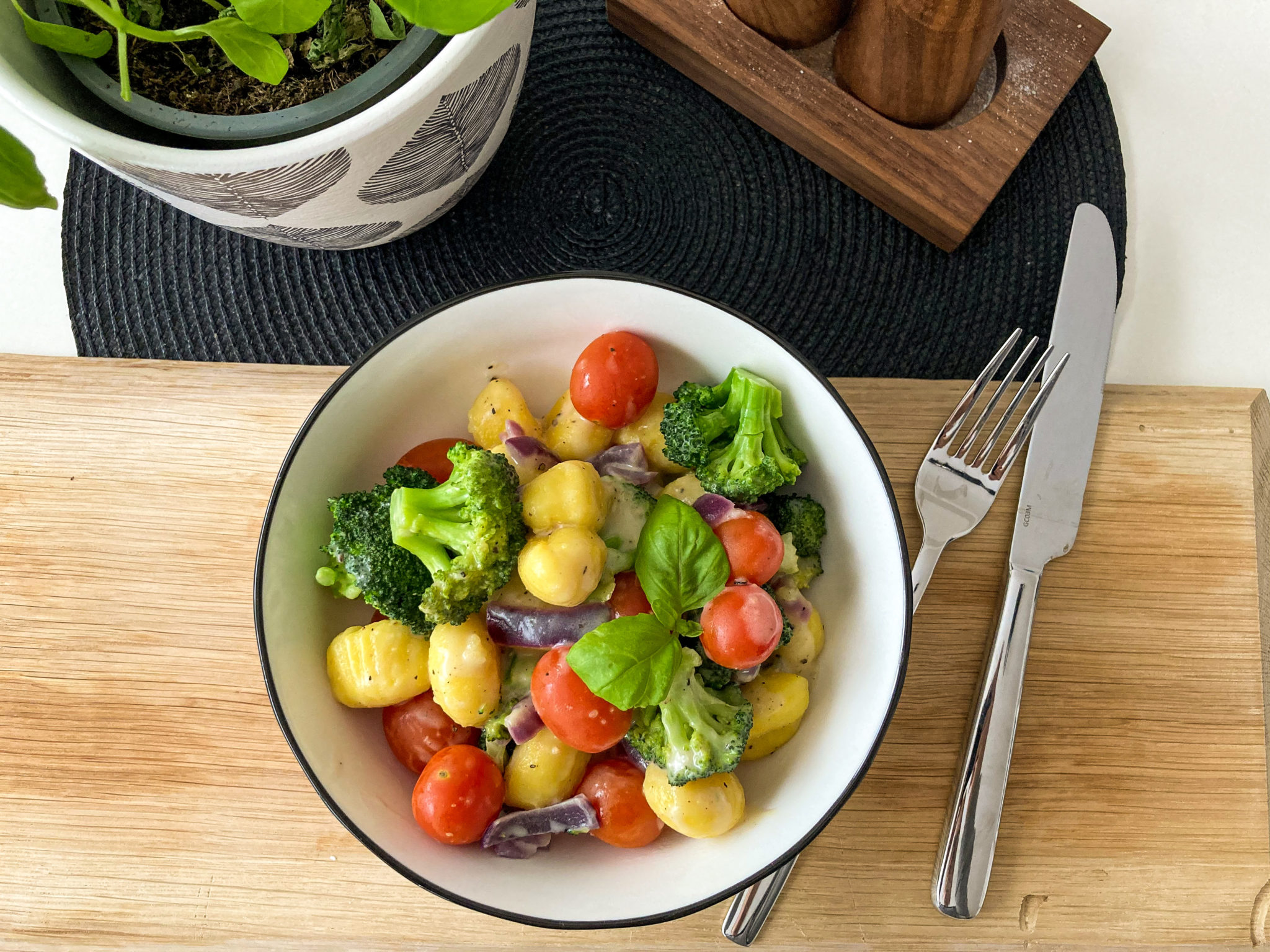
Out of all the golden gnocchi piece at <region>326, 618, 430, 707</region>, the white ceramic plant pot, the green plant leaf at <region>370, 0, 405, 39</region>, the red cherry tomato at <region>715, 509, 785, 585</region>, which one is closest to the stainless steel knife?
the red cherry tomato at <region>715, 509, 785, 585</region>

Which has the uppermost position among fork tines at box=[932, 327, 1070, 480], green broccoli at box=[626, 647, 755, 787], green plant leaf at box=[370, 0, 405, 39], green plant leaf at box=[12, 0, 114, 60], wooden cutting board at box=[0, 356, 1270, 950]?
green plant leaf at box=[370, 0, 405, 39]

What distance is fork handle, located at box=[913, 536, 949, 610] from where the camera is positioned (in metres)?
1.30

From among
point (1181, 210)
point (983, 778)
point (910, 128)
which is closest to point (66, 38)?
point (910, 128)

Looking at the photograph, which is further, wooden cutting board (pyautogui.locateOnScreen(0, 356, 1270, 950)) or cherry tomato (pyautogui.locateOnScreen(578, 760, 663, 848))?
wooden cutting board (pyautogui.locateOnScreen(0, 356, 1270, 950))

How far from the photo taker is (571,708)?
103 centimetres

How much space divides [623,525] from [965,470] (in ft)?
1.62

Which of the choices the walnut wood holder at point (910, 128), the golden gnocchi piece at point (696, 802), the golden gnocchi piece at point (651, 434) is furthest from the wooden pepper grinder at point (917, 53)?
the golden gnocchi piece at point (696, 802)

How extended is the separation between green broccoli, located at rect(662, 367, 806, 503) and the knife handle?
0.39 meters

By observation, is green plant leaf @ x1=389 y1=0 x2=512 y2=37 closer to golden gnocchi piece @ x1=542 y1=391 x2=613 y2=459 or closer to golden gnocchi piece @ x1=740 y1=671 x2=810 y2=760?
golden gnocchi piece @ x1=542 y1=391 x2=613 y2=459

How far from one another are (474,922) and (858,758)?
21.7 inches

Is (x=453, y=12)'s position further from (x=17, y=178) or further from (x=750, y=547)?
(x=750, y=547)

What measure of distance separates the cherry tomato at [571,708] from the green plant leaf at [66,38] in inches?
29.7

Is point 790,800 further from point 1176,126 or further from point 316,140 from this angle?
point 1176,126

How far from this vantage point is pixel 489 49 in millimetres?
1005
